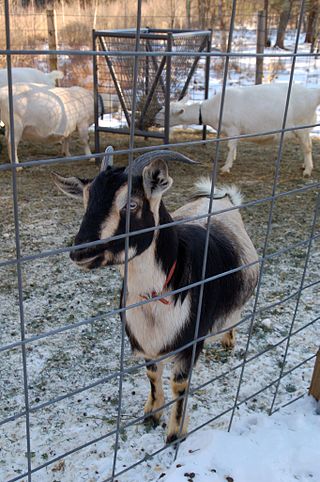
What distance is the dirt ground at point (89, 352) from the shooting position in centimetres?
204

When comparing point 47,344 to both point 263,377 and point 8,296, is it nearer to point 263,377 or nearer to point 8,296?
point 8,296

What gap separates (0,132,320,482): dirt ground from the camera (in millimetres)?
2041

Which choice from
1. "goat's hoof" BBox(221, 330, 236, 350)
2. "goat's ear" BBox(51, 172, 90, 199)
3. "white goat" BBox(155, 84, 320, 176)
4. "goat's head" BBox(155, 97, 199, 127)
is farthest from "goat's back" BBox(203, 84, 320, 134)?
"goat's ear" BBox(51, 172, 90, 199)

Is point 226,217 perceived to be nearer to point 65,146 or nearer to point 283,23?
point 65,146

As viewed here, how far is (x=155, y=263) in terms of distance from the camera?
176 centimetres

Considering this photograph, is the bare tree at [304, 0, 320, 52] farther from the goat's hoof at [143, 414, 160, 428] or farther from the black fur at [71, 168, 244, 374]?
the goat's hoof at [143, 414, 160, 428]

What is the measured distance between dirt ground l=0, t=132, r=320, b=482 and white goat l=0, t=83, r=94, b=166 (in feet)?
4.48

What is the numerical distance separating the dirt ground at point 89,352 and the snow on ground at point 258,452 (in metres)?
0.24

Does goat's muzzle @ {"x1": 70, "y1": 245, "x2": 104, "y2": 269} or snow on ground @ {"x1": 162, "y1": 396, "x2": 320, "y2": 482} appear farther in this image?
snow on ground @ {"x1": 162, "y1": 396, "x2": 320, "y2": 482}

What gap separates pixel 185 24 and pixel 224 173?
852 cm

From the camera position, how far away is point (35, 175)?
5609mm

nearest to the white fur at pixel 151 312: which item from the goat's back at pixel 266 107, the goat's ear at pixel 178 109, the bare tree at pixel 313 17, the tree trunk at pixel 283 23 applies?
the goat's back at pixel 266 107

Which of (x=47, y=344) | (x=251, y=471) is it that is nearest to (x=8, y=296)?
(x=47, y=344)

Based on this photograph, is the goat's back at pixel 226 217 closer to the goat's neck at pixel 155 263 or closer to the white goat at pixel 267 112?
the goat's neck at pixel 155 263
